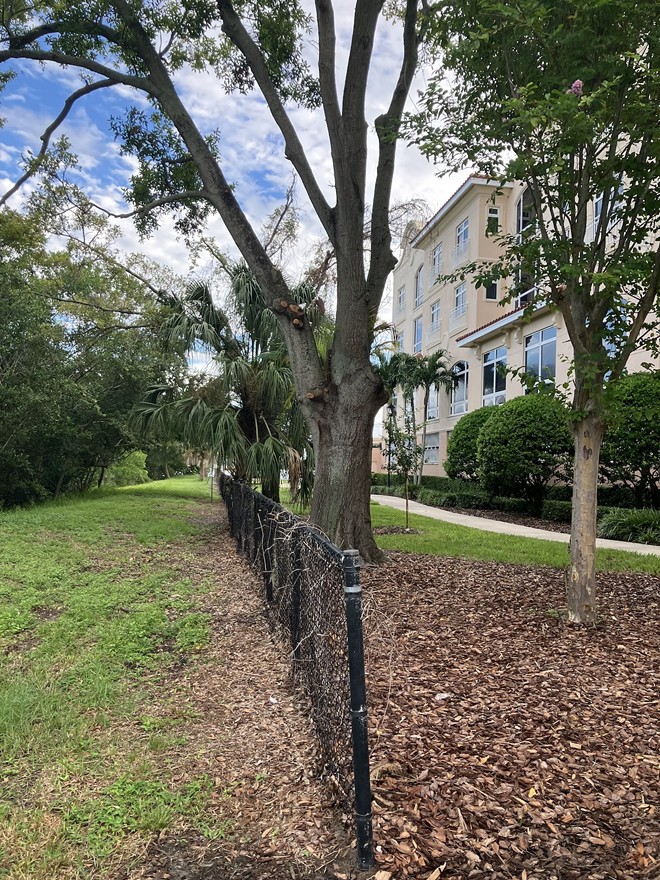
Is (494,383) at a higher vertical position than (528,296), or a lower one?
lower

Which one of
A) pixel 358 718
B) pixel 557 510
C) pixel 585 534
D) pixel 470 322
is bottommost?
pixel 557 510

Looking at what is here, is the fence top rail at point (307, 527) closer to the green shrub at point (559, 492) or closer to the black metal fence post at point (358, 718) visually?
the black metal fence post at point (358, 718)

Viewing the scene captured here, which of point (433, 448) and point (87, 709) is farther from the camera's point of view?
point (433, 448)

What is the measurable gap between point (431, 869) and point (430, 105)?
17.5 feet

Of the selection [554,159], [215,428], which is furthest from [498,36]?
[215,428]

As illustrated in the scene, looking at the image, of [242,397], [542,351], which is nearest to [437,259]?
[542,351]

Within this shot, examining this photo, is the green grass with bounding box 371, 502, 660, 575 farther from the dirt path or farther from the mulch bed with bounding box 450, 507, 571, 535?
the dirt path

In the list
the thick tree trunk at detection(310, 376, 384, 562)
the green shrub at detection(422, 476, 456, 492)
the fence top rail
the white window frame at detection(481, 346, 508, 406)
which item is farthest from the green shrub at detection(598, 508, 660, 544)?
the white window frame at detection(481, 346, 508, 406)

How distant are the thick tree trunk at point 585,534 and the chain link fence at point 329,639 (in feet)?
7.59

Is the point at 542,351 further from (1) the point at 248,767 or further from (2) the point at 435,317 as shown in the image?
(1) the point at 248,767

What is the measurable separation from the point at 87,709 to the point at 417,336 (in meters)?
28.2

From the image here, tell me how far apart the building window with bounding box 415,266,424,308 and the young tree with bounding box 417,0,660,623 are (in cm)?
2458

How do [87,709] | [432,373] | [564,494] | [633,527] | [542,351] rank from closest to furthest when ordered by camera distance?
[87,709], [633,527], [564,494], [542,351], [432,373]

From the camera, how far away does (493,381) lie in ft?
66.3
